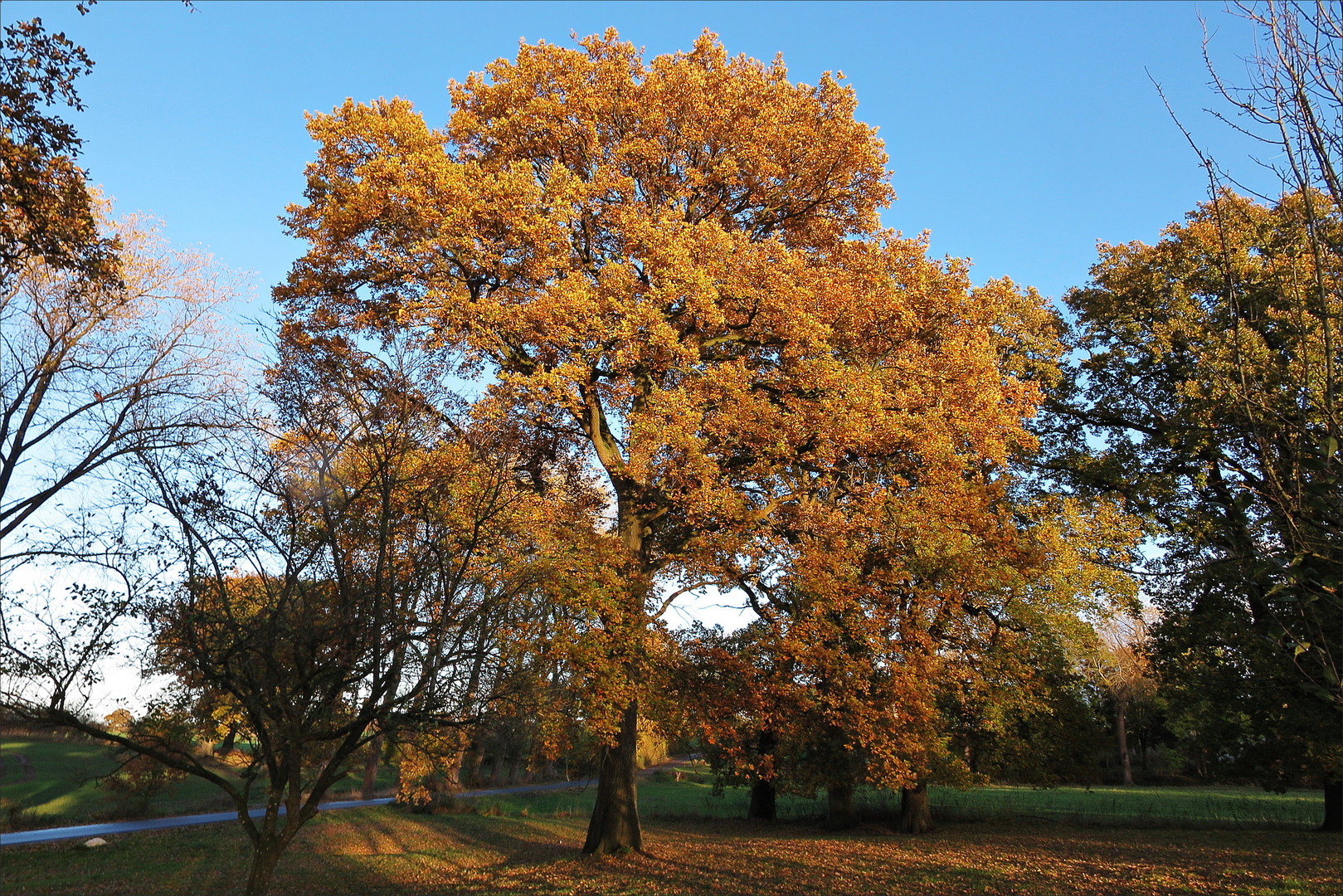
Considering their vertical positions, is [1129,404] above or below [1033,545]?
above

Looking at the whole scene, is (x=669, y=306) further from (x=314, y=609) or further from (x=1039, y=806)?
(x=1039, y=806)

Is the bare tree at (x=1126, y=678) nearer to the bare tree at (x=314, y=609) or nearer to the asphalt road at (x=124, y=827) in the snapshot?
the asphalt road at (x=124, y=827)

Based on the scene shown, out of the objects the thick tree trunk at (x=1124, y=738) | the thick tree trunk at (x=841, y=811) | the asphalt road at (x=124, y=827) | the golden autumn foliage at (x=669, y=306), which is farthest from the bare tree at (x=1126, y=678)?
the asphalt road at (x=124, y=827)

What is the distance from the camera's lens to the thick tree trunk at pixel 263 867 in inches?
332

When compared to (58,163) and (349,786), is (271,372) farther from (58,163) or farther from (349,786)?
(349,786)

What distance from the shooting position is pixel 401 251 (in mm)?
14484

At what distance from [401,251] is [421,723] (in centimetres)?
889

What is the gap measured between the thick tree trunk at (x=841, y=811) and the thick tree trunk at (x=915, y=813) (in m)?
1.98

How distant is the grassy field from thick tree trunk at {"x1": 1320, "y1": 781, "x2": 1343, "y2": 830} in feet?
98.8

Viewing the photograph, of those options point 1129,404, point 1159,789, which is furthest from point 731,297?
point 1159,789

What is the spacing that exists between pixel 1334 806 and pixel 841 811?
1325cm

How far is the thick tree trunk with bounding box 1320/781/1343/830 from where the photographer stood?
20641 millimetres

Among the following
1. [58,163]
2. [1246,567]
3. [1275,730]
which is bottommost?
[1275,730]

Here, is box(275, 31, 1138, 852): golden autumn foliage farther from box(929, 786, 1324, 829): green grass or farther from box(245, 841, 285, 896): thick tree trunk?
box(929, 786, 1324, 829): green grass
